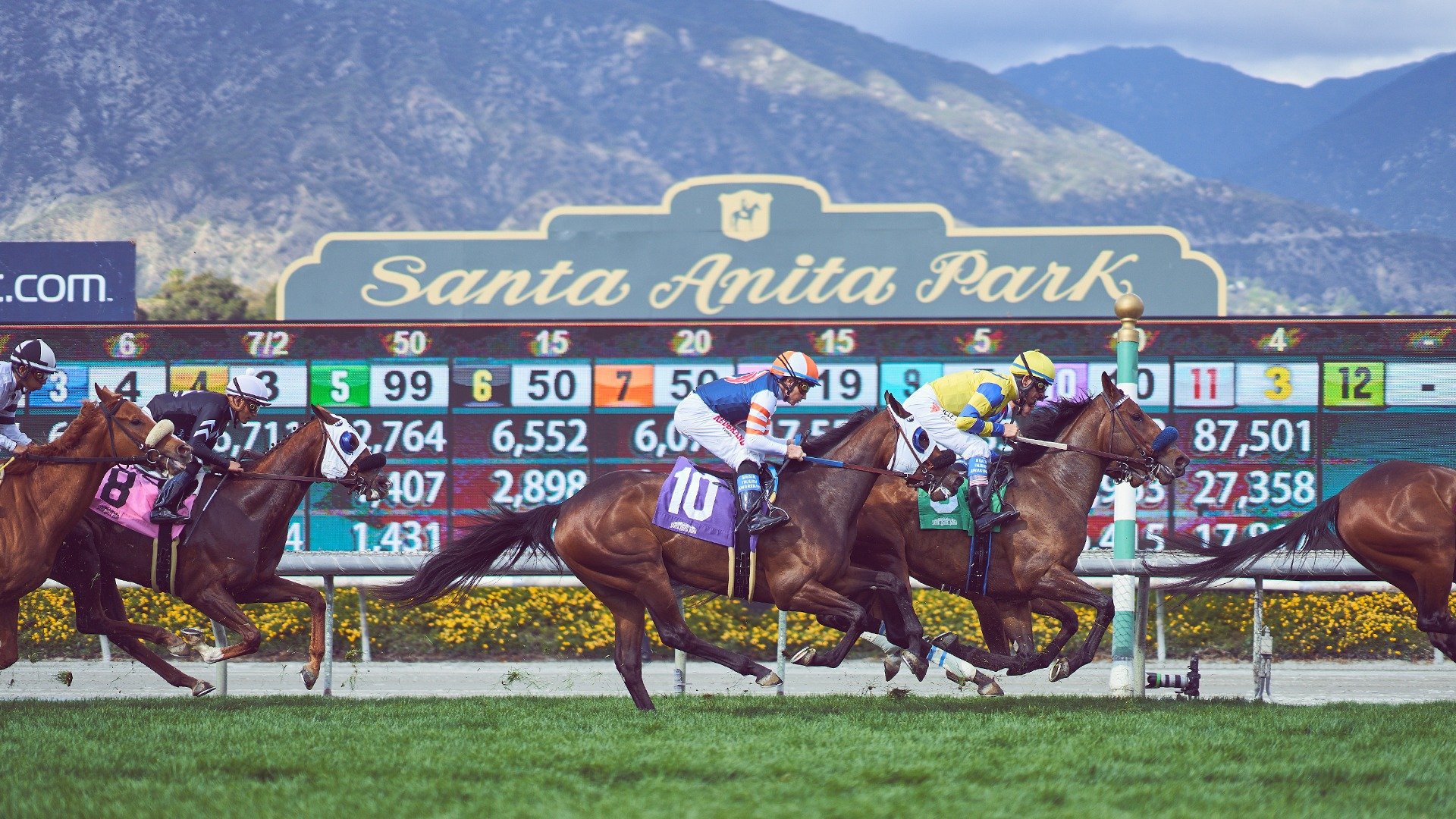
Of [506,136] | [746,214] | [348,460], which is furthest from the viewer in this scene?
[506,136]

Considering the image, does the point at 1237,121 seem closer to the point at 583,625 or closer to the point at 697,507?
the point at 583,625

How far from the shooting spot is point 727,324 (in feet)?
37.2

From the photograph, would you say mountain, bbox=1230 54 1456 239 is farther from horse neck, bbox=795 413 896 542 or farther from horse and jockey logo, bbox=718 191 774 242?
horse neck, bbox=795 413 896 542

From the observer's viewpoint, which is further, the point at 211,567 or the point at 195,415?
the point at 195,415

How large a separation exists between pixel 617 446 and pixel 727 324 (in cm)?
115

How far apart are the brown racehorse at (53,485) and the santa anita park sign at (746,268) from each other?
368 inches

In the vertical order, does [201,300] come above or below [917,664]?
above

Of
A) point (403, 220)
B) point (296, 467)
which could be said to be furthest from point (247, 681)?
point (403, 220)

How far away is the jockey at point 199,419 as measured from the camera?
23.0 feet

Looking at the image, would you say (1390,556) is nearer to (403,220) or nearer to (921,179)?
(403,220)

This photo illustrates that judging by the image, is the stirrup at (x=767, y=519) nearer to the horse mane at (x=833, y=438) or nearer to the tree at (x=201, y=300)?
the horse mane at (x=833, y=438)

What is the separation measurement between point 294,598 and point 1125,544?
3.90 meters

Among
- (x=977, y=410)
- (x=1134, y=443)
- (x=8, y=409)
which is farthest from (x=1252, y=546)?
(x=8, y=409)

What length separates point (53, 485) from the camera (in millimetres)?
6555
